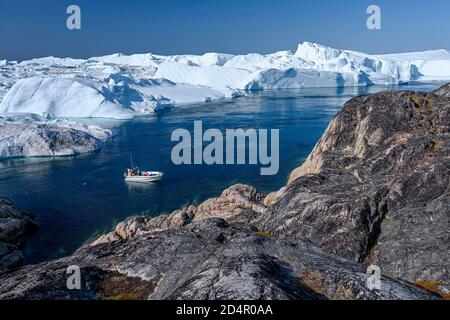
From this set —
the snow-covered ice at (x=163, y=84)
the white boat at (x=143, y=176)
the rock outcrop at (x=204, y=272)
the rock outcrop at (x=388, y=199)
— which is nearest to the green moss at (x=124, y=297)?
the rock outcrop at (x=204, y=272)

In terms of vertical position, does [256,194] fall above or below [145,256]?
below

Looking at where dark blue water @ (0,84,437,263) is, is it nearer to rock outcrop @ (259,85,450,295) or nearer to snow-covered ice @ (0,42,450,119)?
rock outcrop @ (259,85,450,295)

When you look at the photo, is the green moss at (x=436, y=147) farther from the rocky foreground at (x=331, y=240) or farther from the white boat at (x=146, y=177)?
the white boat at (x=146, y=177)

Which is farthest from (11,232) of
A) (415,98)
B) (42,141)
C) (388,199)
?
(42,141)

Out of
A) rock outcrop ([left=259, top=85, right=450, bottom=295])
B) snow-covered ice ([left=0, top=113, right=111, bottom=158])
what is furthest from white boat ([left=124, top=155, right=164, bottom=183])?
rock outcrop ([left=259, top=85, right=450, bottom=295])

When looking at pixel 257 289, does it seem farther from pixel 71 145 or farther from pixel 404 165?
pixel 71 145

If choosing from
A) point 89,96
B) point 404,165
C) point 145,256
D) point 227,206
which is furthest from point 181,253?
point 89,96

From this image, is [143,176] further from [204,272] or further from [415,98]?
[204,272]
